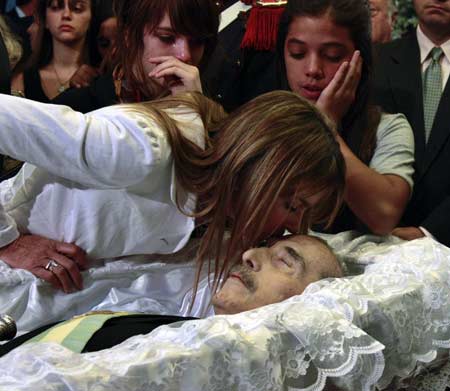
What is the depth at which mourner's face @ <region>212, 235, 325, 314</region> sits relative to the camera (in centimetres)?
172

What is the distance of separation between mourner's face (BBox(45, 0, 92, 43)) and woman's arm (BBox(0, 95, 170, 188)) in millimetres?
1212

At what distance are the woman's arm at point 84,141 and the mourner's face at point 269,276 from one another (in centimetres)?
26

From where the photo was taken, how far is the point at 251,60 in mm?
2656

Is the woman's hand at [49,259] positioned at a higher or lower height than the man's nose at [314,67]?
lower

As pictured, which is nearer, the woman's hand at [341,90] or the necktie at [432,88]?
the woman's hand at [341,90]

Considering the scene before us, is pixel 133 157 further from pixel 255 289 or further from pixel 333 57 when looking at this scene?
pixel 333 57

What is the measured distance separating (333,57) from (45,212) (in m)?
0.84

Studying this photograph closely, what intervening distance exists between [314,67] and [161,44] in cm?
41

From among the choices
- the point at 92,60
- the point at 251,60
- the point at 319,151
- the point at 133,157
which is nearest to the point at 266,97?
the point at 319,151

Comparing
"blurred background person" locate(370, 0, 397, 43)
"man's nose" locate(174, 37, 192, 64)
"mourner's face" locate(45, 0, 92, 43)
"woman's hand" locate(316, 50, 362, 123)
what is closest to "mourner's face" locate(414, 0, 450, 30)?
"blurred background person" locate(370, 0, 397, 43)

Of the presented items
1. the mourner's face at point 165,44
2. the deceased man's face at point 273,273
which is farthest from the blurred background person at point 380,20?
the deceased man's face at point 273,273

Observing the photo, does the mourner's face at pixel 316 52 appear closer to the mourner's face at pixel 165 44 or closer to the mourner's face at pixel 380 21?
the mourner's face at pixel 165 44

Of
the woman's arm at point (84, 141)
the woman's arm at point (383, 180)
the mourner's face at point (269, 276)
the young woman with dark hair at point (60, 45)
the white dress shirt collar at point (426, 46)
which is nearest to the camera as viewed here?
the woman's arm at point (84, 141)

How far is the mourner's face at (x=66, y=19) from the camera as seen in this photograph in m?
2.82
